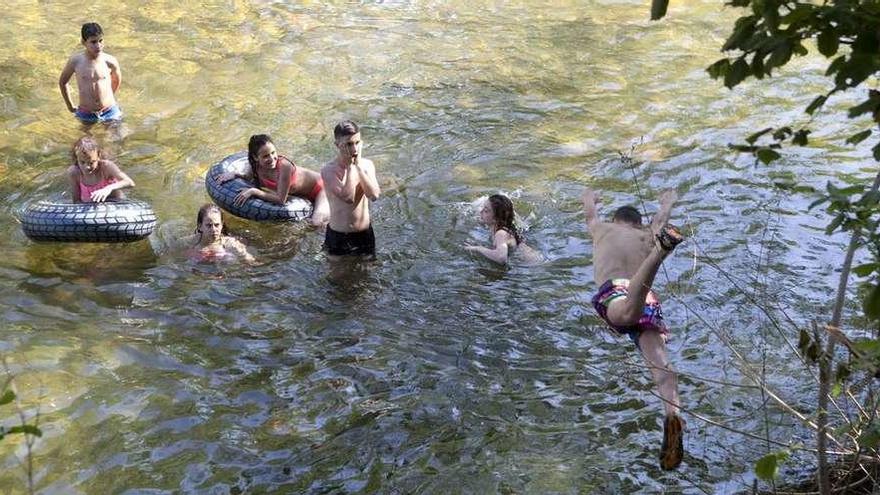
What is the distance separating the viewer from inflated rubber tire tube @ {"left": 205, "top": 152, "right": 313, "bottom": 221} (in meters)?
8.27

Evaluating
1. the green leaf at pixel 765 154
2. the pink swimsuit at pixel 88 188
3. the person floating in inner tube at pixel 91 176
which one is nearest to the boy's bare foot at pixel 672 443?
the green leaf at pixel 765 154

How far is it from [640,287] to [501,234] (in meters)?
2.84

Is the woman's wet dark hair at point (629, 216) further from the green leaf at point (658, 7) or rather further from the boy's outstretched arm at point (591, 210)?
the green leaf at point (658, 7)

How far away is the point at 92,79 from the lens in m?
10.3

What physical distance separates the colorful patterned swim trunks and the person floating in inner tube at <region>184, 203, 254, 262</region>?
333cm

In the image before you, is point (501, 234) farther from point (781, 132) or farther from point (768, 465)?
point (781, 132)

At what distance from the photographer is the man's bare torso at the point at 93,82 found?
33.7ft

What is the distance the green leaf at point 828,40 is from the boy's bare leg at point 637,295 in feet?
6.69

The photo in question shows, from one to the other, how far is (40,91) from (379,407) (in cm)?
760

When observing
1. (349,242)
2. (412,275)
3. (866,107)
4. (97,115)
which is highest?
(866,107)

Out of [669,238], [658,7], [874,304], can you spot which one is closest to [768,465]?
[874,304]

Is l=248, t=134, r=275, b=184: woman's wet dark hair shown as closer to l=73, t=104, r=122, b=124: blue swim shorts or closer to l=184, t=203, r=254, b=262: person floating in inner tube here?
l=184, t=203, r=254, b=262: person floating in inner tube

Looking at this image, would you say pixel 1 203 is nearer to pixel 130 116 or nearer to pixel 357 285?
Answer: pixel 130 116

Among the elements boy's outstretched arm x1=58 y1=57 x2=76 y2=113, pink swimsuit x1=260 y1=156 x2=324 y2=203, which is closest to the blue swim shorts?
boy's outstretched arm x1=58 y1=57 x2=76 y2=113
